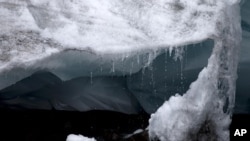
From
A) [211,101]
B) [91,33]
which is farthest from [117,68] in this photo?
[211,101]

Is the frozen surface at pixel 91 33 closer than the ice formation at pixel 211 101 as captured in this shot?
Yes

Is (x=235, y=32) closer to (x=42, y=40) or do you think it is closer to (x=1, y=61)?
(x=42, y=40)

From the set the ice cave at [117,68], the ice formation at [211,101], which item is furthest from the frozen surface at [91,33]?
the ice formation at [211,101]

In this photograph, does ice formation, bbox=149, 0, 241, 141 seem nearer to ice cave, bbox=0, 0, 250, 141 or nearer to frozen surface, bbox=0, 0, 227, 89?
ice cave, bbox=0, 0, 250, 141

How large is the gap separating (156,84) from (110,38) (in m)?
0.64

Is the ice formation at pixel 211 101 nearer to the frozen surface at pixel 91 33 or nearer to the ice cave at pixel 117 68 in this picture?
the ice cave at pixel 117 68

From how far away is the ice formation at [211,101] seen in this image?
2842 mm

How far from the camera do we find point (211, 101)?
305cm

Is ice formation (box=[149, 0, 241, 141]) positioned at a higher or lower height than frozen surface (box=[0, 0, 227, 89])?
lower

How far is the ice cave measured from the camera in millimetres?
2824

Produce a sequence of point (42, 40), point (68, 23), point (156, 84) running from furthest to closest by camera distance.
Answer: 1. point (156, 84)
2. point (68, 23)
3. point (42, 40)

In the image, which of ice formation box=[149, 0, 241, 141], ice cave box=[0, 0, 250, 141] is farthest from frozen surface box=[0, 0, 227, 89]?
ice formation box=[149, 0, 241, 141]

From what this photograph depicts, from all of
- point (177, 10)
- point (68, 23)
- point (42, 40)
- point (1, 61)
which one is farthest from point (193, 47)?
point (1, 61)

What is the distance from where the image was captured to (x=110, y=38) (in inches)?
116
